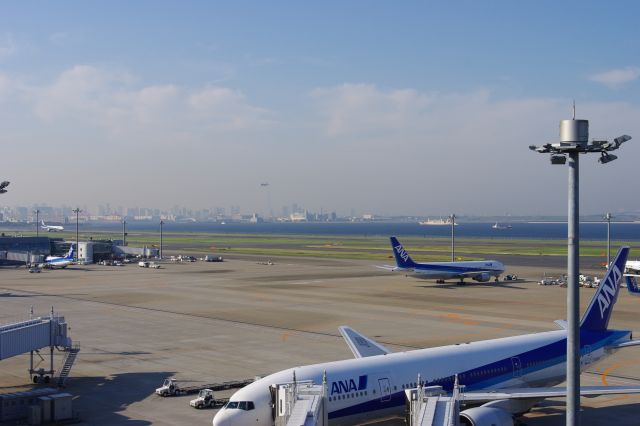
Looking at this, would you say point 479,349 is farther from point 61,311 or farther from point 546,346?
point 61,311

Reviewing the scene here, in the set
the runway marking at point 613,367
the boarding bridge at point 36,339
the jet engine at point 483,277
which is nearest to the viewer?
the boarding bridge at point 36,339

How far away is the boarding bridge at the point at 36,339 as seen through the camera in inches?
1655

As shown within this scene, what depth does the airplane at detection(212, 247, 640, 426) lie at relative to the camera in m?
28.8

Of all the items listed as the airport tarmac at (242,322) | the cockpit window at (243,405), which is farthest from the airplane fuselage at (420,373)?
the airport tarmac at (242,322)

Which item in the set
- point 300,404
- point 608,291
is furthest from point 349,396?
point 608,291

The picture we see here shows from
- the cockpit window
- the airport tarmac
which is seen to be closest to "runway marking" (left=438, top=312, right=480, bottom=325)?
the airport tarmac

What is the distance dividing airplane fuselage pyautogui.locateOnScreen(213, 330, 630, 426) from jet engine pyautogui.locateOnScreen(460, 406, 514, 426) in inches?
138

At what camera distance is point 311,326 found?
225ft

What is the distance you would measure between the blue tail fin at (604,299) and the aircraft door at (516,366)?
4.49 m

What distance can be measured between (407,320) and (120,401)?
37271 millimetres

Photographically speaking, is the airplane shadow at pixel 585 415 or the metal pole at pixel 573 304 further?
the airplane shadow at pixel 585 415

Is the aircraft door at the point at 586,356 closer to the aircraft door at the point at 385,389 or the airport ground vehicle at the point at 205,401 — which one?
the aircraft door at the point at 385,389

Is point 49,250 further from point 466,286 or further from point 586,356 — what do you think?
point 586,356

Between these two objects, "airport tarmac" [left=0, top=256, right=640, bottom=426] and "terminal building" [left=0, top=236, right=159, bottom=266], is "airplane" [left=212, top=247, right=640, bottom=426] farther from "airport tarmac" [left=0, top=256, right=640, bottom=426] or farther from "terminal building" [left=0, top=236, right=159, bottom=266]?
"terminal building" [left=0, top=236, right=159, bottom=266]
